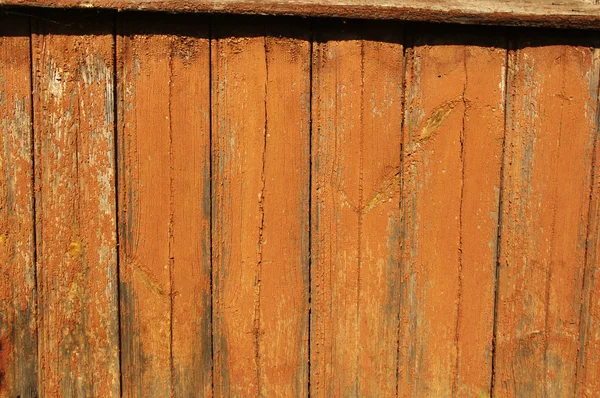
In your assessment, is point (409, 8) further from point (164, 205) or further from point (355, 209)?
point (164, 205)

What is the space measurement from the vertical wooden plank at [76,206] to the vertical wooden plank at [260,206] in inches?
11.2

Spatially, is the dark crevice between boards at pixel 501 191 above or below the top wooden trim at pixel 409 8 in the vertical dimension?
below

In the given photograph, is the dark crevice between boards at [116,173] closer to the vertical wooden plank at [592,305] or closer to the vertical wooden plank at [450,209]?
the vertical wooden plank at [450,209]

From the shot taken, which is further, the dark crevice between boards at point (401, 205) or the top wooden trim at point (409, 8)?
the dark crevice between boards at point (401, 205)

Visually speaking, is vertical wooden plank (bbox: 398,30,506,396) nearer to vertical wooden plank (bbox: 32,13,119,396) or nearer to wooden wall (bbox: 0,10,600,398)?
wooden wall (bbox: 0,10,600,398)

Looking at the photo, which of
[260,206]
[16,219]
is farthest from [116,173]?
[260,206]

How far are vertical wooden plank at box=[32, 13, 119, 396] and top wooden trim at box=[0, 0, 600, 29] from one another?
0.12m

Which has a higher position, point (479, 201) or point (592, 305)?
point (479, 201)

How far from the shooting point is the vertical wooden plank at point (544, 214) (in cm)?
162

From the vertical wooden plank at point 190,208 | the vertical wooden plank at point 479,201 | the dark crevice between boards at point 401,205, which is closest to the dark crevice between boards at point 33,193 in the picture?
the vertical wooden plank at point 190,208

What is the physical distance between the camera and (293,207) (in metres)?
1.59

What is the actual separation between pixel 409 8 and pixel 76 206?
3.34 feet

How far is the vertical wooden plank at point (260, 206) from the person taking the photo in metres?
1.55

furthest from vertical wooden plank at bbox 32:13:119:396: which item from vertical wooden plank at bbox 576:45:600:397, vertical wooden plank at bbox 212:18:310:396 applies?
vertical wooden plank at bbox 576:45:600:397
